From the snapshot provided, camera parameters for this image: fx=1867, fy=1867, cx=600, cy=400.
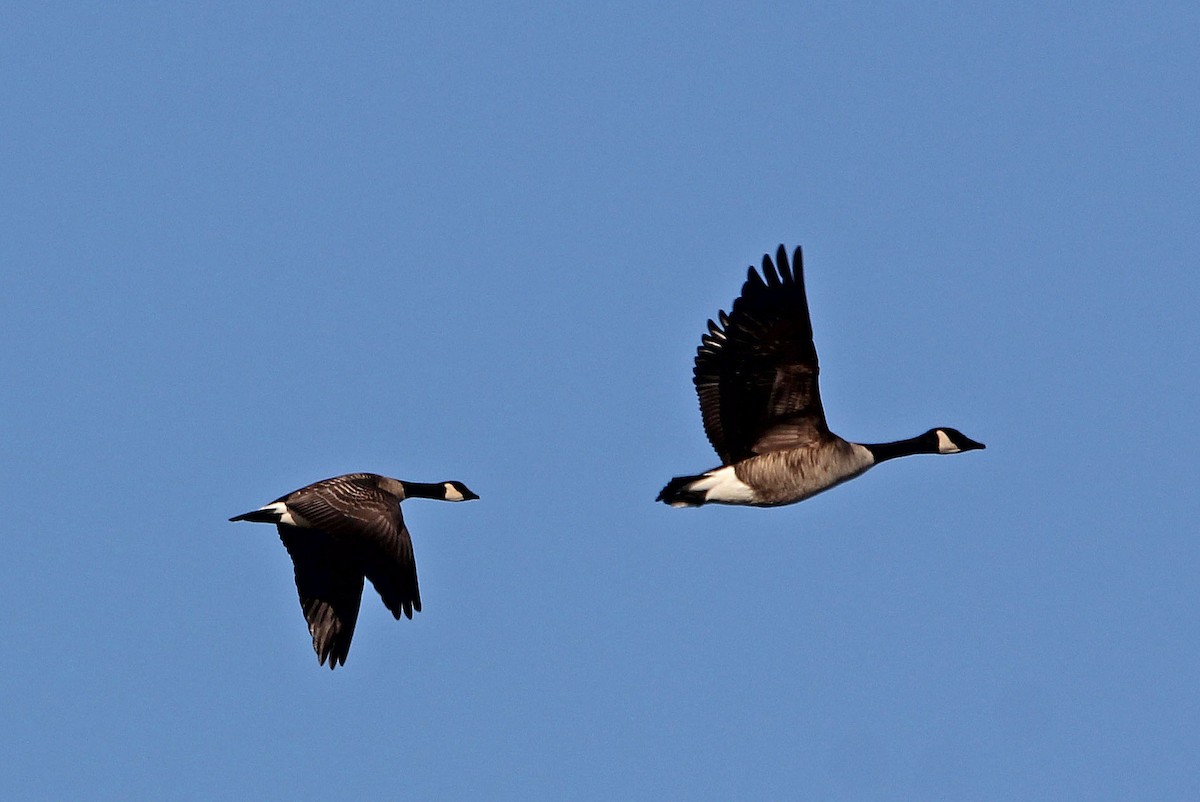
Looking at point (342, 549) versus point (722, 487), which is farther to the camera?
point (342, 549)

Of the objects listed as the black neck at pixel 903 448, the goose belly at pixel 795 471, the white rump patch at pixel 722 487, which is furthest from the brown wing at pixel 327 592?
the black neck at pixel 903 448

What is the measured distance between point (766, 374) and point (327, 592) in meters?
4.77

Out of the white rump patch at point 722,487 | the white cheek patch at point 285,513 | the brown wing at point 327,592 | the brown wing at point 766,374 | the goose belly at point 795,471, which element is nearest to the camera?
the brown wing at point 766,374

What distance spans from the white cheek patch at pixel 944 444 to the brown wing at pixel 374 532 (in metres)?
4.97

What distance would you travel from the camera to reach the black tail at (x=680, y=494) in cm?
1605

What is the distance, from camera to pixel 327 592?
56.9ft

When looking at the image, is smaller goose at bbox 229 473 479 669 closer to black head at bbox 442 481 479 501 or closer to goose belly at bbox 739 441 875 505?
black head at bbox 442 481 479 501

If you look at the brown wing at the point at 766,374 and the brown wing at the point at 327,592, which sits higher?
the brown wing at the point at 766,374

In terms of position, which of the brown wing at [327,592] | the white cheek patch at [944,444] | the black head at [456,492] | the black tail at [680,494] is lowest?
the brown wing at [327,592]

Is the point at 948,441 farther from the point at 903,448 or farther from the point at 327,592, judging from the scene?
the point at 327,592

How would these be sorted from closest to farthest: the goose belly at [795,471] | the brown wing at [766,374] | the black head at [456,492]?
the brown wing at [766,374] < the goose belly at [795,471] < the black head at [456,492]

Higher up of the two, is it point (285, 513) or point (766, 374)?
point (766, 374)

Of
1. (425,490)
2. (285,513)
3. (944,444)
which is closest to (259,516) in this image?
(285,513)

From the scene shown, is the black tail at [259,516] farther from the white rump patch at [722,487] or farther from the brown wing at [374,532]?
the white rump patch at [722,487]
